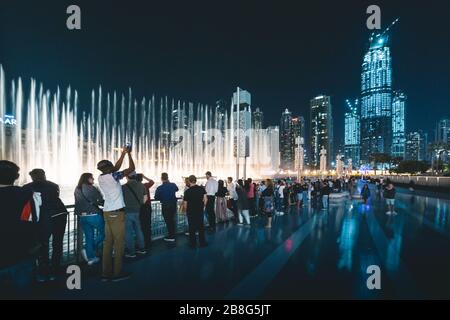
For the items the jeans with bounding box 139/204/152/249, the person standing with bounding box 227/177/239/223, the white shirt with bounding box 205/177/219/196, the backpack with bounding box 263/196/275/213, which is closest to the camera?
the jeans with bounding box 139/204/152/249

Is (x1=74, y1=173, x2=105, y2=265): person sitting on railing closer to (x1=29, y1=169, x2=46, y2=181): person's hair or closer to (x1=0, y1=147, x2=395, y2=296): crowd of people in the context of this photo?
(x1=0, y1=147, x2=395, y2=296): crowd of people

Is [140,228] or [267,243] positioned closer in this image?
[140,228]

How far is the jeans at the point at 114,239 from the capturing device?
5.41m

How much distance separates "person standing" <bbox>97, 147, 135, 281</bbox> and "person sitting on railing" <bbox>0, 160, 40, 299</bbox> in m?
1.79

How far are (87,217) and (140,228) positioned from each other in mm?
1306

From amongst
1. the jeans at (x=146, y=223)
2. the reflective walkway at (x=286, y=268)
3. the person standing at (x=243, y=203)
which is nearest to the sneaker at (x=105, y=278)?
the reflective walkway at (x=286, y=268)

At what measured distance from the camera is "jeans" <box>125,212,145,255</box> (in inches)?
273

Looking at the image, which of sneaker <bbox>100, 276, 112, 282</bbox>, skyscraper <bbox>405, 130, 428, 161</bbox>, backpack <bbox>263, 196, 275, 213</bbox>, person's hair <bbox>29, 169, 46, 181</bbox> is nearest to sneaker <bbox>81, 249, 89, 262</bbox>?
sneaker <bbox>100, 276, 112, 282</bbox>

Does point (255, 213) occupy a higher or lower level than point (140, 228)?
lower

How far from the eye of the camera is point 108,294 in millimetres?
4914

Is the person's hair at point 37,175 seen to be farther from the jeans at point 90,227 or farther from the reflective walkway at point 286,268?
the reflective walkway at point 286,268
